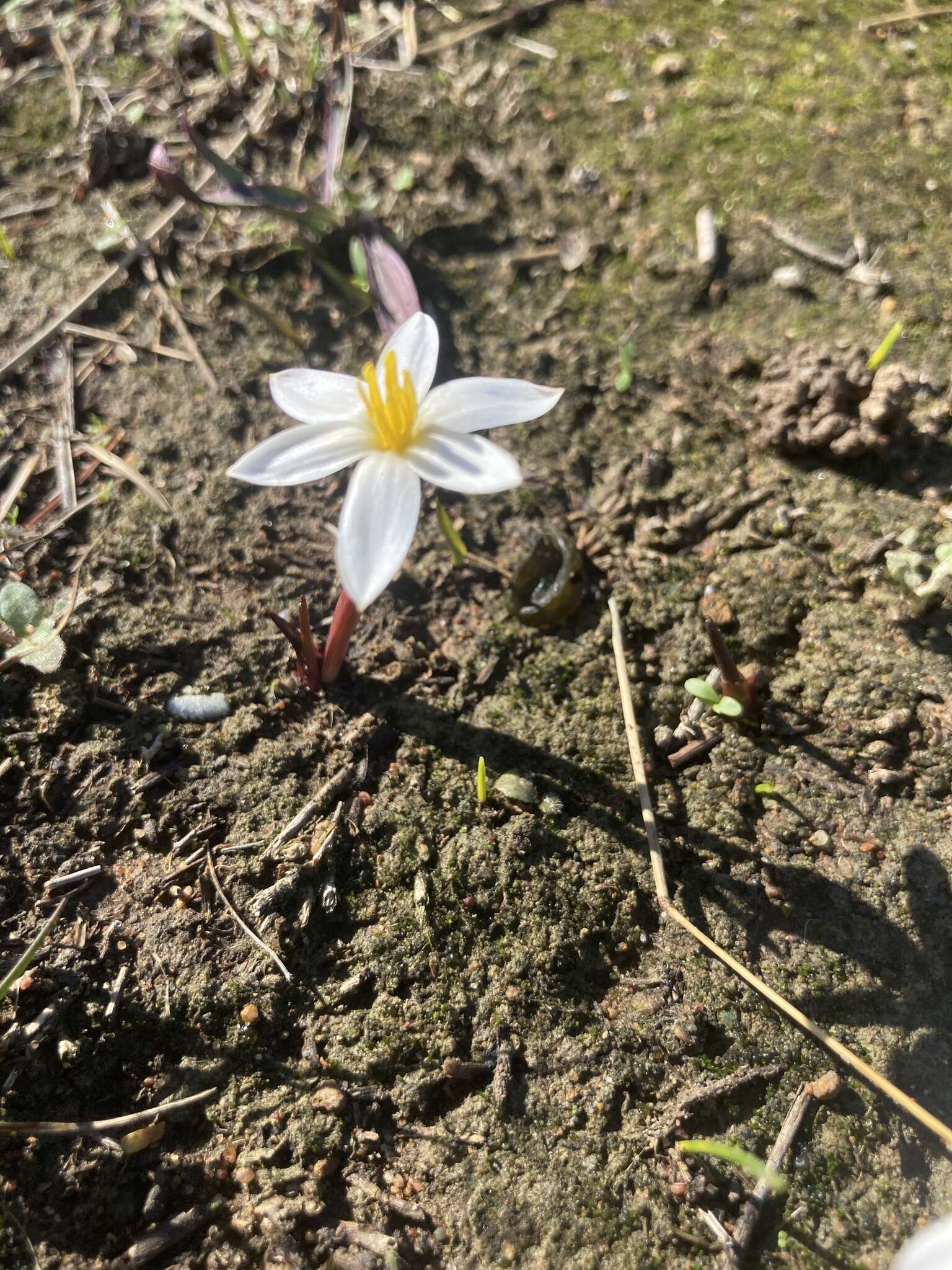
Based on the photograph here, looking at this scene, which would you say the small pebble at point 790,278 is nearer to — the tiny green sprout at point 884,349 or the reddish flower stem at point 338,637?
the tiny green sprout at point 884,349

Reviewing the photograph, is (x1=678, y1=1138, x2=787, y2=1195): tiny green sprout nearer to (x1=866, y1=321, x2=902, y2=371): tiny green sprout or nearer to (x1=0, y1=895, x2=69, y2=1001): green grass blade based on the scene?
(x1=0, y1=895, x2=69, y2=1001): green grass blade

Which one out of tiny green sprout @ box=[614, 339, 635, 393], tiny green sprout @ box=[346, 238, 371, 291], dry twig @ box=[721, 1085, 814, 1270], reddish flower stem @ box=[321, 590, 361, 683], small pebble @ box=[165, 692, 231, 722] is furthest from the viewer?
tiny green sprout @ box=[346, 238, 371, 291]

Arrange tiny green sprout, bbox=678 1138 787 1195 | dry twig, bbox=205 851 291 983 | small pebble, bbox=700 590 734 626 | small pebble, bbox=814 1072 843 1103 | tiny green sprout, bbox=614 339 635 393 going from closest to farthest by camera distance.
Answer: tiny green sprout, bbox=678 1138 787 1195 < small pebble, bbox=814 1072 843 1103 < dry twig, bbox=205 851 291 983 < small pebble, bbox=700 590 734 626 < tiny green sprout, bbox=614 339 635 393

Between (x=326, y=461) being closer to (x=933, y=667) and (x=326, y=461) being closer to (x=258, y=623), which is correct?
(x=258, y=623)

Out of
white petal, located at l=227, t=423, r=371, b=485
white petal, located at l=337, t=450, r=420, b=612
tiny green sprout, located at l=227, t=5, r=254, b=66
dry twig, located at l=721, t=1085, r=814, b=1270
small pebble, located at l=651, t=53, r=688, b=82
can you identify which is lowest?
dry twig, located at l=721, t=1085, r=814, b=1270

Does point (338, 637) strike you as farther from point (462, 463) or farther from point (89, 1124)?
point (89, 1124)

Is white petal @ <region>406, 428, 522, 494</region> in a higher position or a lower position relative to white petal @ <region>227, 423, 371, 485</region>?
lower

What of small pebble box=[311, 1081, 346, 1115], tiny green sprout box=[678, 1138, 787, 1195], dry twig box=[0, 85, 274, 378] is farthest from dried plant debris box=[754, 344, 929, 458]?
dry twig box=[0, 85, 274, 378]
